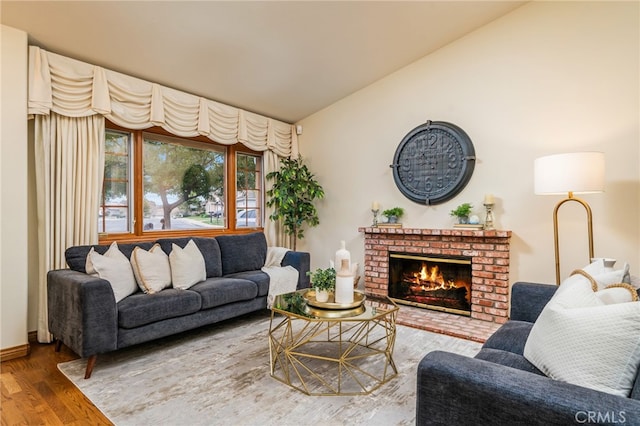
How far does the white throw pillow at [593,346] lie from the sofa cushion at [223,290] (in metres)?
2.48

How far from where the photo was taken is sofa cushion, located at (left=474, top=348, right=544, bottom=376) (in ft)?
4.87

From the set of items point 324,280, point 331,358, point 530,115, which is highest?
point 530,115

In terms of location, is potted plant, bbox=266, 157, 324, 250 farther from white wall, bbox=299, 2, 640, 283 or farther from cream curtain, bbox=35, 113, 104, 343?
cream curtain, bbox=35, 113, 104, 343

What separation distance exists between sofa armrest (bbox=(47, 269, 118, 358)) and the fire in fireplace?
3052 millimetres

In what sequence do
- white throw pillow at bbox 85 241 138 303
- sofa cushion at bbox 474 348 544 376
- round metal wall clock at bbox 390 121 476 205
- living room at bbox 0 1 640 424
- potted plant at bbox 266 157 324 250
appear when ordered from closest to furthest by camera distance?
sofa cushion at bbox 474 348 544 376 < white throw pillow at bbox 85 241 138 303 < living room at bbox 0 1 640 424 < round metal wall clock at bbox 390 121 476 205 < potted plant at bbox 266 157 324 250

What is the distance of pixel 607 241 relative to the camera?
10.4ft

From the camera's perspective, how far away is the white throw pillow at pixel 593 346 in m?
1.08

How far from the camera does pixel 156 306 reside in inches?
106

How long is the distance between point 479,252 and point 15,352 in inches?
167

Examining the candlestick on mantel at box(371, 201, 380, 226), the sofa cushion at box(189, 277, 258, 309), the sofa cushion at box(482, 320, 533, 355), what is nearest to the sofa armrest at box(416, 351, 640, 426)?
the sofa cushion at box(482, 320, 533, 355)

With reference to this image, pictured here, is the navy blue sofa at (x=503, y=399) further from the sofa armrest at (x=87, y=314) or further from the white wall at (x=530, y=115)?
the white wall at (x=530, y=115)

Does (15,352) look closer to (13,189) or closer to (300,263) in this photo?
(13,189)

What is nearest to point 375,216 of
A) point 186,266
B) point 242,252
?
point 242,252

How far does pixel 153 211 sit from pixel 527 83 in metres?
4.27
